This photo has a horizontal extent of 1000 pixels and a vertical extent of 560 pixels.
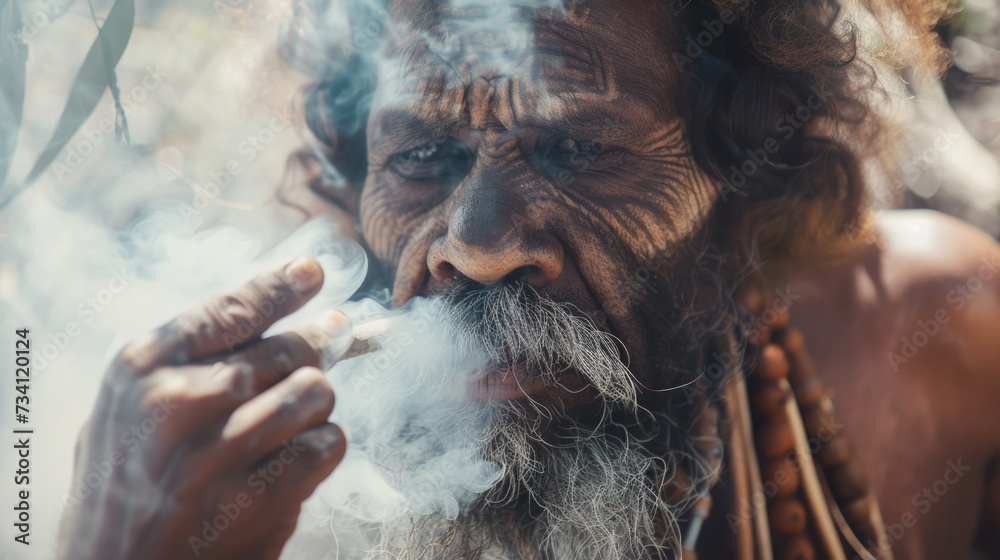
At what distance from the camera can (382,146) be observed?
200 centimetres

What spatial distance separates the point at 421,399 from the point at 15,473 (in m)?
1.13

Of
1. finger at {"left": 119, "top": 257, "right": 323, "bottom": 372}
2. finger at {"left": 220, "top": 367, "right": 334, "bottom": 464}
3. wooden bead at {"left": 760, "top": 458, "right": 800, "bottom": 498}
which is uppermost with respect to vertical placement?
finger at {"left": 119, "top": 257, "right": 323, "bottom": 372}

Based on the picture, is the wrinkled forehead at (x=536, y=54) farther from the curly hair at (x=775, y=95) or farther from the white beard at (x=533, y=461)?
the white beard at (x=533, y=461)

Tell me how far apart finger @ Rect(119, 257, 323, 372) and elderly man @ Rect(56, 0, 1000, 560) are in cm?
1

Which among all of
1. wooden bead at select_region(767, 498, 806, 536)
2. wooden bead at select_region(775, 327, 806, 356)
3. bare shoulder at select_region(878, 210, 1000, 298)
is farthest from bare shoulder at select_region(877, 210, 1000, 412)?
wooden bead at select_region(767, 498, 806, 536)

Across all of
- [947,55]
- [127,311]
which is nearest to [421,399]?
[127,311]

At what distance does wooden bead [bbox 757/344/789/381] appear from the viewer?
6.94ft

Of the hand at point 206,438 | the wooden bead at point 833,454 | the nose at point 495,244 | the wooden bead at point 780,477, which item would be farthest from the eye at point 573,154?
the wooden bead at point 833,454

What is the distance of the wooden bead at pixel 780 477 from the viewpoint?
6.67 feet

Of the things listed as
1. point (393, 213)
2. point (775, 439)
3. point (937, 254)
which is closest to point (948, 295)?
point (937, 254)

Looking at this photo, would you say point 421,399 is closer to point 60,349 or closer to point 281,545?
point 281,545

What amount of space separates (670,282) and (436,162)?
717mm

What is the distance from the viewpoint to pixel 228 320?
4.24 feet

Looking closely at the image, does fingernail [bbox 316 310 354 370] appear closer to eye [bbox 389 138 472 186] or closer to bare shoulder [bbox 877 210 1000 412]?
eye [bbox 389 138 472 186]
